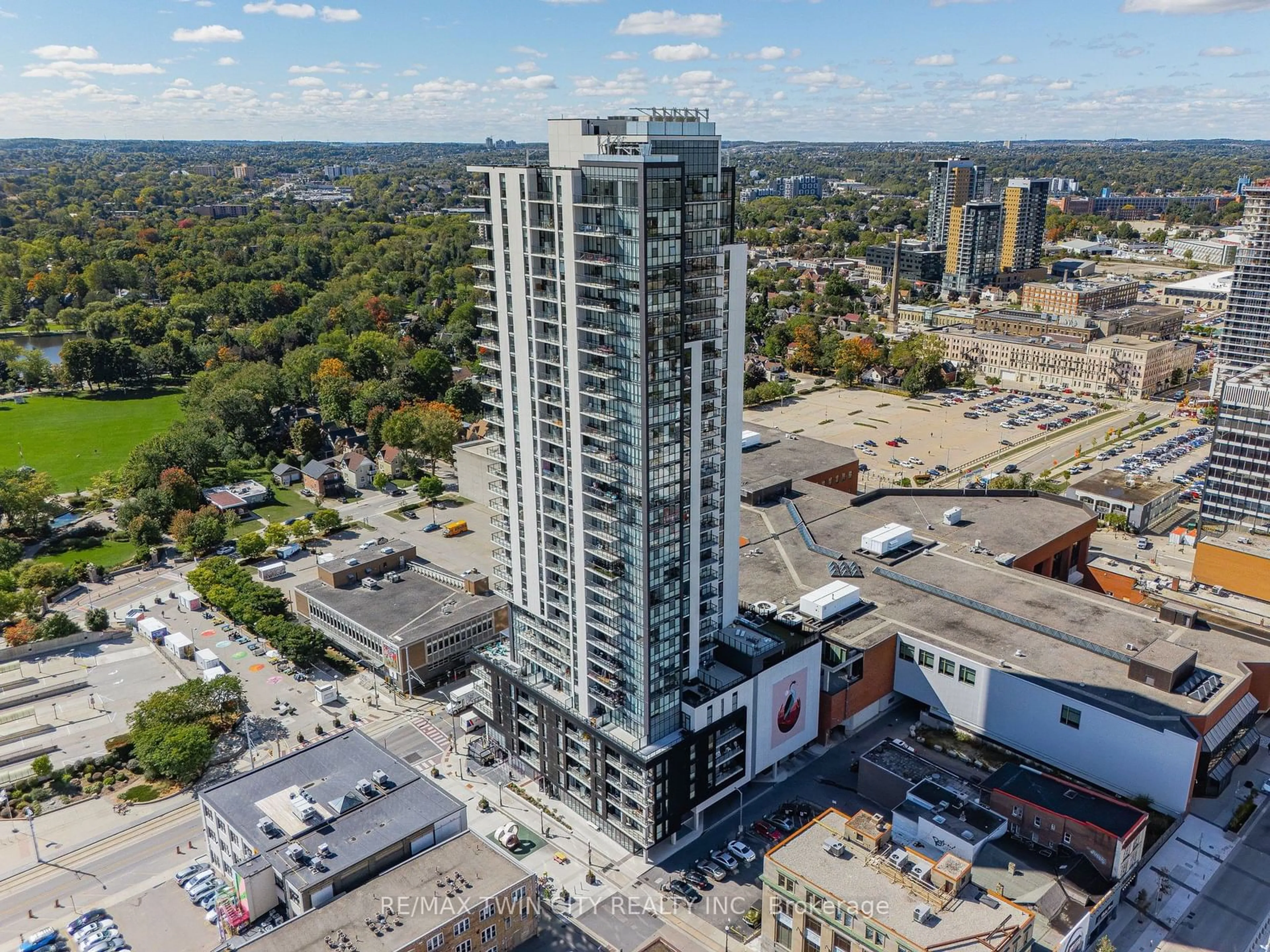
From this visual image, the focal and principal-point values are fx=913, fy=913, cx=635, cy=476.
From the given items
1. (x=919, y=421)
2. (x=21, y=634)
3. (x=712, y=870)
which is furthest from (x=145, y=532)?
(x=919, y=421)

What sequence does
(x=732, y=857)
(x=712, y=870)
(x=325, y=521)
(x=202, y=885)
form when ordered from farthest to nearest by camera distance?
1. (x=325, y=521)
2. (x=732, y=857)
3. (x=712, y=870)
4. (x=202, y=885)

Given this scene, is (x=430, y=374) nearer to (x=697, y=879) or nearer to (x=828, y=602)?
(x=828, y=602)

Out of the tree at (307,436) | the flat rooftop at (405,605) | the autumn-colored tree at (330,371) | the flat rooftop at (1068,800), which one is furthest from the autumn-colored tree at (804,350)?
the flat rooftop at (1068,800)

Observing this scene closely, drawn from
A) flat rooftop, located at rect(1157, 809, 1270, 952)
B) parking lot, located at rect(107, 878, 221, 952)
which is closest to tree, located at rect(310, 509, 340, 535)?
parking lot, located at rect(107, 878, 221, 952)

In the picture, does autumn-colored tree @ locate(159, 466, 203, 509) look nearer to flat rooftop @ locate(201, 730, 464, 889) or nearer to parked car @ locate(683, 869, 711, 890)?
flat rooftop @ locate(201, 730, 464, 889)

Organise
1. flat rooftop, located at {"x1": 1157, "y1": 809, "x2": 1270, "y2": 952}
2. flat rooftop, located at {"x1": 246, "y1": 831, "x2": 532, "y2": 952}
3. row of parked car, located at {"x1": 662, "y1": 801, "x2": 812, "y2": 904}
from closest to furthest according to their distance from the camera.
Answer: flat rooftop, located at {"x1": 246, "y1": 831, "x2": 532, "y2": 952}
flat rooftop, located at {"x1": 1157, "y1": 809, "x2": 1270, "y2": 952}
row of parked car, located at {"x1": 662, "y1": 801, "x2": 812, "y2": 904}
